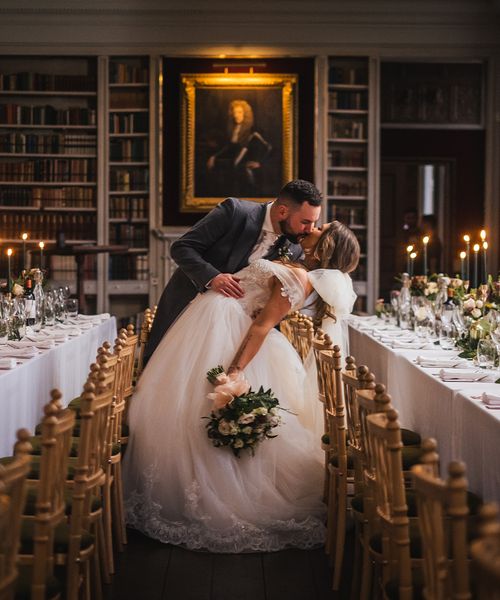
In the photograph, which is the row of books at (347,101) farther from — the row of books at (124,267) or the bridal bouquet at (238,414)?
the bridal bouquet at (238,414)

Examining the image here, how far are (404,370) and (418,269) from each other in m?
7.42

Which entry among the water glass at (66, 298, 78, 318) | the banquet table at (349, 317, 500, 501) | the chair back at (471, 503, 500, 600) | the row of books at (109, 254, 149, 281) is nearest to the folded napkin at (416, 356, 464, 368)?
the banquet table at (349, 317, 500, 501)

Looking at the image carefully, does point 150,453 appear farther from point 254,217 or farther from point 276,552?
point 254,217

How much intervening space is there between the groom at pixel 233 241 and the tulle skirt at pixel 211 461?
13.4 inches

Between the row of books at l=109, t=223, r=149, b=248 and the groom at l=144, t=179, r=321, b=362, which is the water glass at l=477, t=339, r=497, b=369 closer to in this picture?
the groom at l=144, t=179, r=321, b=362

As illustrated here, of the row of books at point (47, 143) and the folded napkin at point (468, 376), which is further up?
the row of books at point (47, 143)

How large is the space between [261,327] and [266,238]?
738mm

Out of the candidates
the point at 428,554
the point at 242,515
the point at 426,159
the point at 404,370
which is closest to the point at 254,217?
the point at 404,370

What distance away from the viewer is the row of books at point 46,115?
989 cm

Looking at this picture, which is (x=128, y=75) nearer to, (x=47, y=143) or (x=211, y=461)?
(x=47, y=143)

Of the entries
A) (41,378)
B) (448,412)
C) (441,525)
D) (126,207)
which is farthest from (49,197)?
(441,525)

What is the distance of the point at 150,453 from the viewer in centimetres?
381

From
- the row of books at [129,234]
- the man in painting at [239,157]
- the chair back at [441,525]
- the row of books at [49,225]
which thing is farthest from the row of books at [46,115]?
the chair back at [441,525]

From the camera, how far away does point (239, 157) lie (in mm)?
10086
